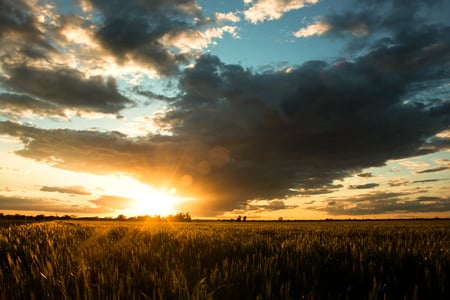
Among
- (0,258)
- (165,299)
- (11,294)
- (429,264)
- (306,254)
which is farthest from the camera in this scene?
(0,258)

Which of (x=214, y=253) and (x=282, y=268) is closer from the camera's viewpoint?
(x=282, y=268)

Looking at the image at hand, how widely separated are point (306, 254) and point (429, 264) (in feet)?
4.81

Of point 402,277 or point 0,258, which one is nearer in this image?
point 402,277

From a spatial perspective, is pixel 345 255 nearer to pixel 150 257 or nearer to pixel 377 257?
pixel 377 257

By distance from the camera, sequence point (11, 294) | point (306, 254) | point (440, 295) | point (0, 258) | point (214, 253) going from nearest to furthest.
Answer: point (11, 294) < point (440, 295) < point (306, 254) < point (214, 253) < point (0, 258)

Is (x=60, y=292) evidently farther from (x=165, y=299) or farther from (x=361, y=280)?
(x=361, y=280)

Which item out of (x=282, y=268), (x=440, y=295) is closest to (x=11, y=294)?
(x=282, y=268)

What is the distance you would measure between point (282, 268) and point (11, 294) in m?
2.54

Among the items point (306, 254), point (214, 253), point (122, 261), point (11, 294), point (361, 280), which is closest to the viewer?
point (11, 294)

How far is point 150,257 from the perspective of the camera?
4402 millimetres

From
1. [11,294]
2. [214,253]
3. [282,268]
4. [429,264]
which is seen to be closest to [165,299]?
[11,294]

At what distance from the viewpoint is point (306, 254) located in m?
4.68

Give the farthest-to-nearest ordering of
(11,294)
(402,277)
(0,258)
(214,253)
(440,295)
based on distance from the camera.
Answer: (0,258), (214,253), (402,277), (440,295), (11,294)

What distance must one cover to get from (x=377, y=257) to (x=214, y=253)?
A: 2.30 m
